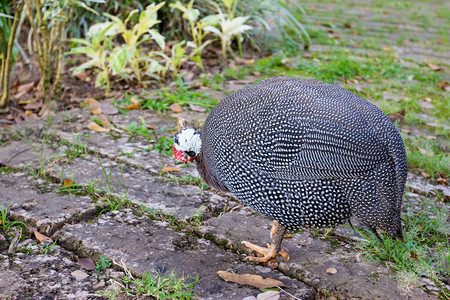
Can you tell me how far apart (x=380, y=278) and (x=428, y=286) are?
0.21m

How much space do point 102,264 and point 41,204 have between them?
0.73m

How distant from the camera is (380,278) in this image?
7.55 feet

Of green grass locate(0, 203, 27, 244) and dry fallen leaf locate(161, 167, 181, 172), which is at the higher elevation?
dry fallen leaf locate(161, 167, 181, 172)

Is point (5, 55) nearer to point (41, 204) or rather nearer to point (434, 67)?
point (41, 204)

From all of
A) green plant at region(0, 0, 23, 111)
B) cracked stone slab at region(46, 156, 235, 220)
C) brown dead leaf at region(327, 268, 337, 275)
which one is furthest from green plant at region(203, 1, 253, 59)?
brown dead leaf at region(327, 268, 337, 275)

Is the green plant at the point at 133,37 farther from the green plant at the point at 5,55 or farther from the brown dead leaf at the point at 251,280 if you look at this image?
the brown dead leaf at the point at 251,280

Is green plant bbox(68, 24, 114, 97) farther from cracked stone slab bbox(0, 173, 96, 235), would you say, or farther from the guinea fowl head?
the guinea fowl head

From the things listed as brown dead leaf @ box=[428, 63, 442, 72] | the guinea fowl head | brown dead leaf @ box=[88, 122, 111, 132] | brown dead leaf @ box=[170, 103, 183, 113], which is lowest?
brown dead leaf @ box=[88, 122, 111, 132]

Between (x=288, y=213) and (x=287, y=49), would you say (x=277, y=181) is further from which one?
(x=287, y=49)

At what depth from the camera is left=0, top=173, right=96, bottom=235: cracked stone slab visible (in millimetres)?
2660

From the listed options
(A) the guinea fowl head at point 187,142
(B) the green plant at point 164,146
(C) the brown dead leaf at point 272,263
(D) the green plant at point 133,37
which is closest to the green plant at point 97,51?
(D) the green plant at point 133,37

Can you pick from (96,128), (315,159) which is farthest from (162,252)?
(96,128)

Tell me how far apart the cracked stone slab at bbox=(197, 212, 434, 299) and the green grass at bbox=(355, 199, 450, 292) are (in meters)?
0.08

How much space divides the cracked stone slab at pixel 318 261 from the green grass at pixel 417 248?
0.08 meters
